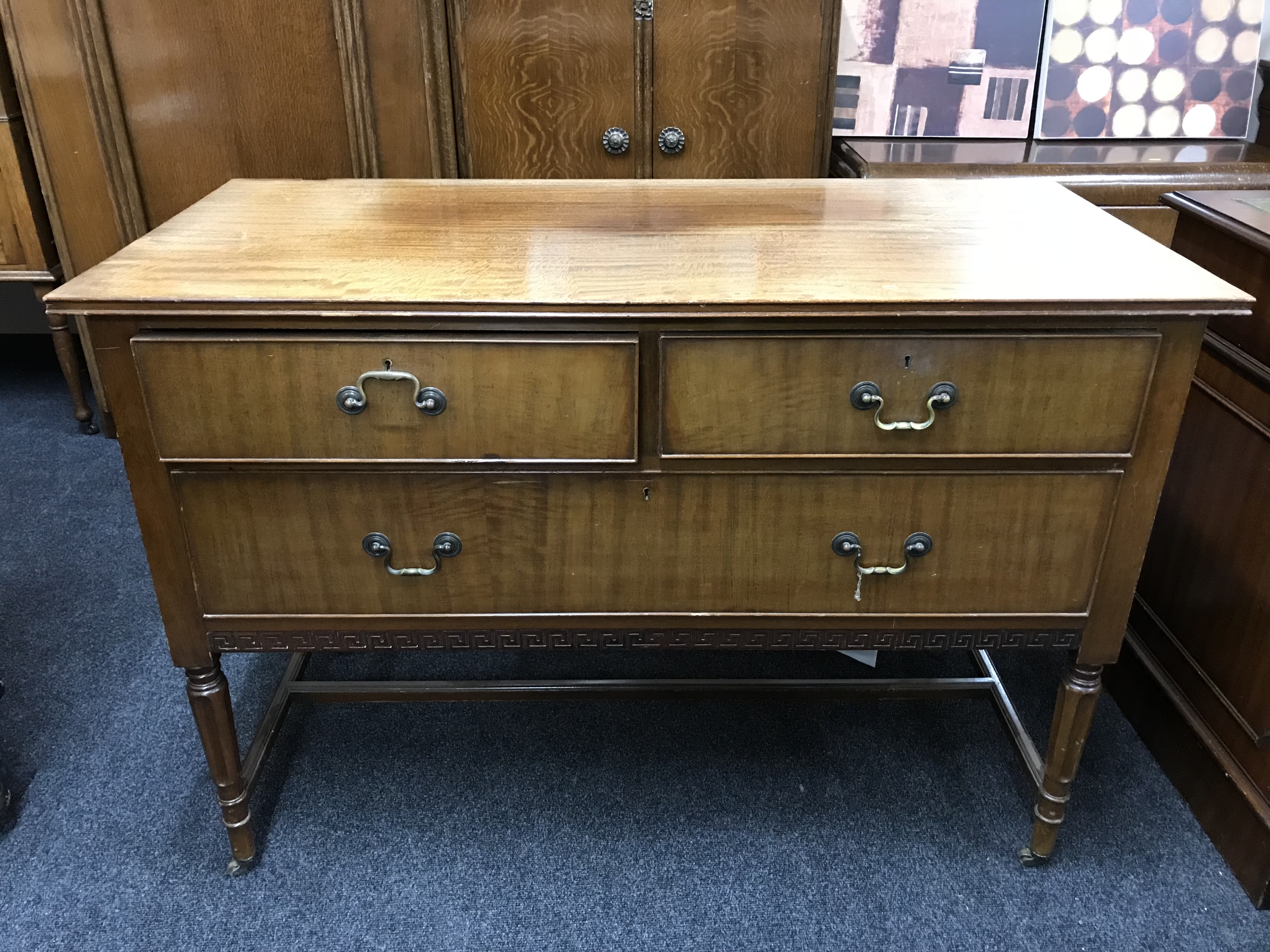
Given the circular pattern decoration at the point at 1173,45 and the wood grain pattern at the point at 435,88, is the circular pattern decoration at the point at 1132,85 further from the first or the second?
the wood grain pattern at the point at 435,88

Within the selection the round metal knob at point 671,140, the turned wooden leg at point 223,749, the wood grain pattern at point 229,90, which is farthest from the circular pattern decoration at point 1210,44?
the turned wooden leg at point 223,749

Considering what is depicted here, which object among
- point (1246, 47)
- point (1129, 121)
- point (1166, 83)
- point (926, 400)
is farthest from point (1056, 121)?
point (926, 400)

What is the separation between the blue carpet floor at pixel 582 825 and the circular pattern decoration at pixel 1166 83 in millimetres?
1495

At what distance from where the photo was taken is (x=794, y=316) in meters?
1.21

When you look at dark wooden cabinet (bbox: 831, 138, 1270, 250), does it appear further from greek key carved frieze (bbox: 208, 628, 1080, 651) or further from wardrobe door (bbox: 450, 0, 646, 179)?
greek key carved frieze (bbox: 208, 628, 1080, 651)

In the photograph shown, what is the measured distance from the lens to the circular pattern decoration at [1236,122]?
2.56 m

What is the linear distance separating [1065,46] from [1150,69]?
0.22 metres

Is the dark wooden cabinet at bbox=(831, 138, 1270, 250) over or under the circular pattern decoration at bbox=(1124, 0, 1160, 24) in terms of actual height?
under

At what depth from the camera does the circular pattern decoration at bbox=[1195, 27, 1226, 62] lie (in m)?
2.54

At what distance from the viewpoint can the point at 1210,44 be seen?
254cm

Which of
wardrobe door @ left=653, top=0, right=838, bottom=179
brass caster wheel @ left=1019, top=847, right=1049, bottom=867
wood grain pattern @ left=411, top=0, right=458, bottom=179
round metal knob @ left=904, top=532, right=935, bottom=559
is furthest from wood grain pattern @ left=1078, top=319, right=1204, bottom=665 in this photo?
wood grain pattern @ left=411, top=0, right=458, bottom=179

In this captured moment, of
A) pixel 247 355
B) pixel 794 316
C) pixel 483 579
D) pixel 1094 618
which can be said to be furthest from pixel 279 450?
pixel 1094 618

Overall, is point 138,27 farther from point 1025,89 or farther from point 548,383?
point 1025,89

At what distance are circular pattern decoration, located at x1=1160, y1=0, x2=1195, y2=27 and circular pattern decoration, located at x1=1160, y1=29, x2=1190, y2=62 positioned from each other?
28mm
